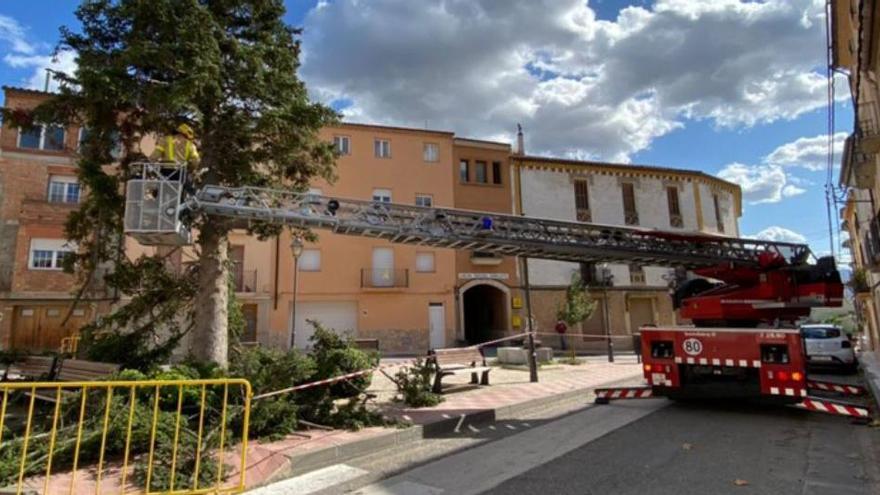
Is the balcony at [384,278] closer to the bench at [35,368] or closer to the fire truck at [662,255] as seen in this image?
the bench at [35,368]

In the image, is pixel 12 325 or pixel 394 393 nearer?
pixel 394 393

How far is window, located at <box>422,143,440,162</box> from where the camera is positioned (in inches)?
1025

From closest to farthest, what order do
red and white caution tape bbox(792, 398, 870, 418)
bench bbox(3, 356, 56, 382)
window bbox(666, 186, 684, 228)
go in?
red and white caution tape bbox(792, 398, 870, 418) < bench bbox(3, 356, 56, 382) < window bbox(666, 186, 684, 228)

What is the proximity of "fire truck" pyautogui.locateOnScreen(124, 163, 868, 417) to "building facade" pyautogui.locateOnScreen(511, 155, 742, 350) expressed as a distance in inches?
613

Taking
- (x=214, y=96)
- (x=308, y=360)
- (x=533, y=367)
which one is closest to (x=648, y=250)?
(x=533, y=367)

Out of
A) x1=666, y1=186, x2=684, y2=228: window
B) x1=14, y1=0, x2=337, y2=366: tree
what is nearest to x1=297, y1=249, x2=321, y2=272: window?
x1=14, y1=0, x2=337, y2=366: tree

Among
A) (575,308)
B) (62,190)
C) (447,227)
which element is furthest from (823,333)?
(62,190)

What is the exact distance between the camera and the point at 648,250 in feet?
30.3

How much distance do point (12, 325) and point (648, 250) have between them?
2409cm

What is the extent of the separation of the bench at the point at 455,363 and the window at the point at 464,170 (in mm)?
16231

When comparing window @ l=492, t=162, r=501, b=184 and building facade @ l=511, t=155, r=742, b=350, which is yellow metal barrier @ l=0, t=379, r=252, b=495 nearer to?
building facade @ l=511, t=155, r=742, b=350

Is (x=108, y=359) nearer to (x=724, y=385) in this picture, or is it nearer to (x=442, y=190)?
(x=724, y=385)

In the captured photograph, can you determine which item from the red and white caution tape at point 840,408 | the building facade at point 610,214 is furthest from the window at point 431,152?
the red and white caution tape at point 840,408

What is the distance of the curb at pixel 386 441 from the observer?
5.41 metres
